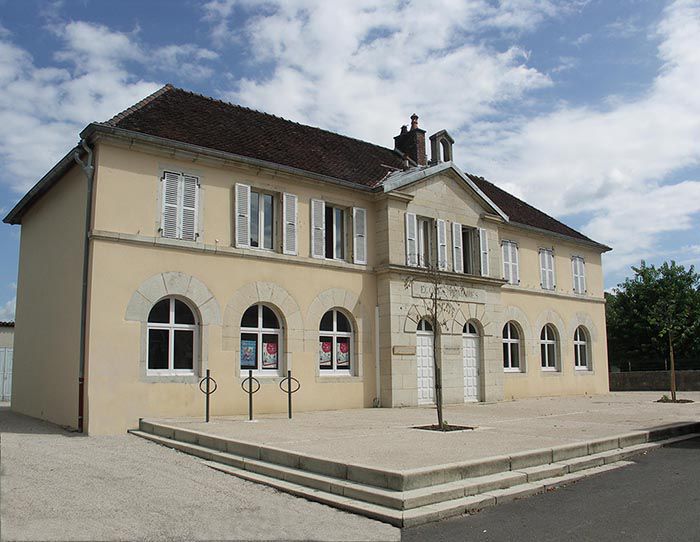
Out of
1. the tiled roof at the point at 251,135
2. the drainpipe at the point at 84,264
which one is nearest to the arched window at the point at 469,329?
the tiled roof at the point at 251,135

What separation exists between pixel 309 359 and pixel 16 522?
33.2 feet

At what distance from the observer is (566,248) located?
2462cm

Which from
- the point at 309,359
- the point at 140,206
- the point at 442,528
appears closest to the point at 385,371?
the point at 309,359

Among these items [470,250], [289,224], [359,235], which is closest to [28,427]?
[289,224]

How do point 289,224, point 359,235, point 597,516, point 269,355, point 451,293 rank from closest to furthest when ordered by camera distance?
point 597,516, point 269,355, point 289,224, point 359,235, point 451,293

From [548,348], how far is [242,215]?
13.3m

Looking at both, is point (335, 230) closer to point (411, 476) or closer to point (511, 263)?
point (511, 263)

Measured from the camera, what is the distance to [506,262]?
21953mm

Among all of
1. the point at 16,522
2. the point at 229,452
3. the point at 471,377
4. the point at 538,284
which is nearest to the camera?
the point at 16,522

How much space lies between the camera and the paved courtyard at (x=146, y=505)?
5.83m

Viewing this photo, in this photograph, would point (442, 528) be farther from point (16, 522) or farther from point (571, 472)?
point (16, 522)

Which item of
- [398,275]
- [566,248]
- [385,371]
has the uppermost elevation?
[566,248]

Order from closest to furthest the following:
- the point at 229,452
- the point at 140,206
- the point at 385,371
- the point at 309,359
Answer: the point at 229,452 → the point at 140,206 → the point at 309,359 → the point at 385,371

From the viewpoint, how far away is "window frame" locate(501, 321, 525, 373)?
21500 mm
